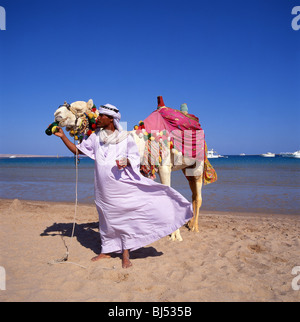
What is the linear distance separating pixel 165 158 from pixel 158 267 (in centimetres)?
191

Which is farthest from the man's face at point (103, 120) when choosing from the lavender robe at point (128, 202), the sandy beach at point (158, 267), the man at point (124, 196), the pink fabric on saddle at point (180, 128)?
the sandy beach at point (158, 267)

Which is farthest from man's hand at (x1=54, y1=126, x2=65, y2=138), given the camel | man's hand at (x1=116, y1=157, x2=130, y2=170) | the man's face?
man's hand at (x1=116, y1=157, x2=130, y2=170)

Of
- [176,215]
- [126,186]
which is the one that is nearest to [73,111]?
[126,186]

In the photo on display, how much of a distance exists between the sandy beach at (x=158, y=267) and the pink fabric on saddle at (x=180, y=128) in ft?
5.39

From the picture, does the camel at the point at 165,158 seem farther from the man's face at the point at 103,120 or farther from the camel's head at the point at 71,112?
the man's face at the point at 103,120

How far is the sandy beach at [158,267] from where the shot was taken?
2.67m

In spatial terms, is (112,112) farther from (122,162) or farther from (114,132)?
(122,162)

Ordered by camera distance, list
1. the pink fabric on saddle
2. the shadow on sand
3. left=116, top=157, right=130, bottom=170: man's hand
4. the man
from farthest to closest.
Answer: the pink fabric on saddle, the shadow on sand, the man, left=116, top=157, right=130, bottom=170: man's hand

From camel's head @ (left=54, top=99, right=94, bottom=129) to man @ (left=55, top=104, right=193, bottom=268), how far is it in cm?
19

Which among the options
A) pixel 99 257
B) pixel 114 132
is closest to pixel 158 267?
pixel 99 257

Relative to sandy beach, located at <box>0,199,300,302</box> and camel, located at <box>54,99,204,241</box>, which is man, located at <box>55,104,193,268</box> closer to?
camel, located at <box>54,99,204,241</box>

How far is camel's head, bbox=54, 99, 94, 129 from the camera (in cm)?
344

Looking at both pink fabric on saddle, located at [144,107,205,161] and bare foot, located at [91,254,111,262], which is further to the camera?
pink fabric on saddle, located at [144,107,205,161]

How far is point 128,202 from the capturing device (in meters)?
3.43
